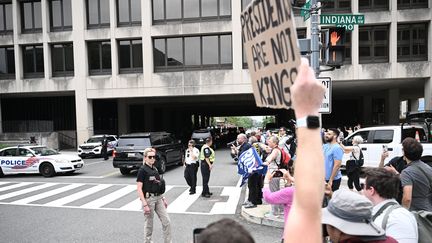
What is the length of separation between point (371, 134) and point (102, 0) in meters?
23.3

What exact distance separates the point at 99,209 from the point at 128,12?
21.2 m

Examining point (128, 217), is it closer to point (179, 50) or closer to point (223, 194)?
point (223, 194)

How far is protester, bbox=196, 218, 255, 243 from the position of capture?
1.33 metres

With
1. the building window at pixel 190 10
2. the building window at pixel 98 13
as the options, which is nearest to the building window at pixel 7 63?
the building window at pixel 98 13

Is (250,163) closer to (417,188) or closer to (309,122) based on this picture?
(417,188)

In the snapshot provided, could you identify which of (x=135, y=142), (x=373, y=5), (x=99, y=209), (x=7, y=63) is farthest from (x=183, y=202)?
(x=7, y=63)

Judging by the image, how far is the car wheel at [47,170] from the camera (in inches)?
578

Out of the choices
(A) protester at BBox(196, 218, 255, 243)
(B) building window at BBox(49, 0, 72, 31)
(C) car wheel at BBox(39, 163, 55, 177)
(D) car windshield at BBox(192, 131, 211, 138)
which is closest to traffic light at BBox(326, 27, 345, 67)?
(A) protester at BBox(196, 218, 255, 243)

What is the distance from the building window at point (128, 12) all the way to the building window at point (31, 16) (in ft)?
24.4

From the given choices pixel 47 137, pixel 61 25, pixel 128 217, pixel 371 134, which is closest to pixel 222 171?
pixel 371 134

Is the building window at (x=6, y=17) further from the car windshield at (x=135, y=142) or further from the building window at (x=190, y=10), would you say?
the car windshield at (x=135, y=142)

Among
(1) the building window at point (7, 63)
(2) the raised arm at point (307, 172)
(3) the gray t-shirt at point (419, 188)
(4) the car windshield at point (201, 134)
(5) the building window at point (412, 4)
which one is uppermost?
(5) the building window at point (412, 4)

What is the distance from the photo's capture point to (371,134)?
12391 mm

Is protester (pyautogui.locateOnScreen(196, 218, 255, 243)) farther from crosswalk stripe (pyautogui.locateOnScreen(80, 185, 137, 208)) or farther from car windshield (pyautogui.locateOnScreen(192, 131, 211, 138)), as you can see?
car windshield (pyautogui.locateOnScreen(192, 131, 211, 138))
